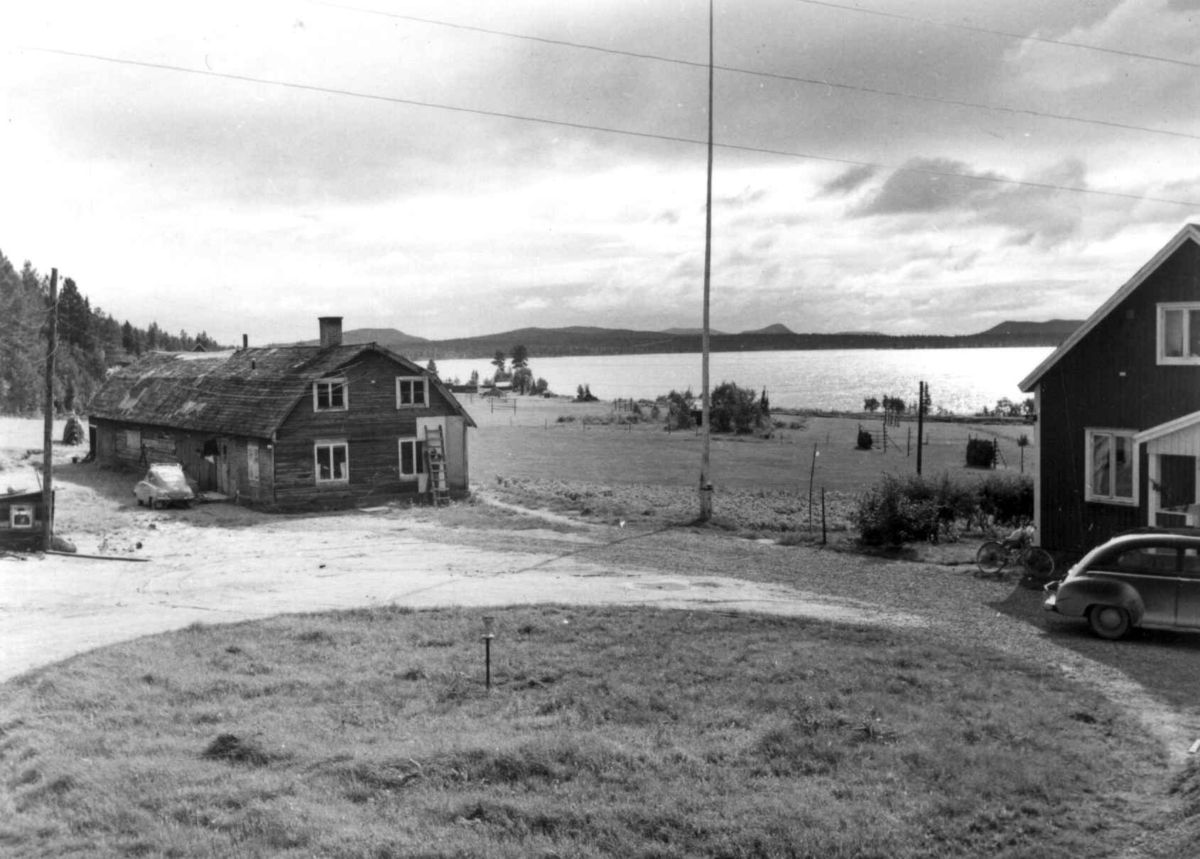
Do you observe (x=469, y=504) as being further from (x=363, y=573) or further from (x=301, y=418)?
(x=363, y=573)

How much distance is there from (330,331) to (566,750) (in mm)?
33507

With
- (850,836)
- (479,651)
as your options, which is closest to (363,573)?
(479,651)

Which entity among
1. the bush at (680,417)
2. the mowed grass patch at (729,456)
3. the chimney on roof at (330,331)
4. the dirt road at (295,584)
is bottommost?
the dirt road at (295,584)

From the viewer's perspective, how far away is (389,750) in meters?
11.7

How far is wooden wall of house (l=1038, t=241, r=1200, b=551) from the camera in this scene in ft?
74.2

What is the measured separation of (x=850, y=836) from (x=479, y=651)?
340 inches

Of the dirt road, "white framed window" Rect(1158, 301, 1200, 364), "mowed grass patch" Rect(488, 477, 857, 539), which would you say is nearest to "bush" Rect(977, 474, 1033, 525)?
"mowed grass patch" Rect(488, 477, 857, 539)

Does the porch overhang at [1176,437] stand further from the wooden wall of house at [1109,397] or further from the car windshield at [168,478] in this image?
the car windshield at [168,478]

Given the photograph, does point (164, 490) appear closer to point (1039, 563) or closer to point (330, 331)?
point (330, 331)

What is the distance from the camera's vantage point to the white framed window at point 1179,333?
22.5 meters

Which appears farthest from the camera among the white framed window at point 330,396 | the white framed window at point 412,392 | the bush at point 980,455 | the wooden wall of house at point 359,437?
the bush at point 980,455

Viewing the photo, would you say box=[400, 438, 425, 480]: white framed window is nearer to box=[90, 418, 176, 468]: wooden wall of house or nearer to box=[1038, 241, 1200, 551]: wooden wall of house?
box=[90, 418, 176, 468]: wooden wall of house

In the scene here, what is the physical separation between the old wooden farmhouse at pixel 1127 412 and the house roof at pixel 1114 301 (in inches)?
0.9

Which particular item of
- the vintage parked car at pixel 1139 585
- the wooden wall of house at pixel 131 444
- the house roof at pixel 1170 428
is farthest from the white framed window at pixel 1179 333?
the wooden wall of house at pixel 131 444
